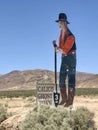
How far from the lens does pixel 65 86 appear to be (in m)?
24.6

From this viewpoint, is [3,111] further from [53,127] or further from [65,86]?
[53,127]

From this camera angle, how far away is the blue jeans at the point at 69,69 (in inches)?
960

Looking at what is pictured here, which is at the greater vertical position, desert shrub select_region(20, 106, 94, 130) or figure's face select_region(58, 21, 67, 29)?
figure's face select_region(58, 21, 67, 29)

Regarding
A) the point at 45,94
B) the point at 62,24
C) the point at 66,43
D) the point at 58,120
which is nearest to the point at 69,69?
the point at 66,43

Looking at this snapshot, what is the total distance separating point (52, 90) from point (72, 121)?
390 centimetres

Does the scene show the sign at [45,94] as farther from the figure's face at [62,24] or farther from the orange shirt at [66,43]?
the figure's face at [62,24]

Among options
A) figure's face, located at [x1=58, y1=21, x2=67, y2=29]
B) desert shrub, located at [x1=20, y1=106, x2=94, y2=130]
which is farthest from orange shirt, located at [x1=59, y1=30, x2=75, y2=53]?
desert shrub, located at [x1=20, y1=106, x2=94, y2=130]

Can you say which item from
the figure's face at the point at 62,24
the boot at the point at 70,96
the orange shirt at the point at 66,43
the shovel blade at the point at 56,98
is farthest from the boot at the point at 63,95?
the figure's face at the point at 62,24

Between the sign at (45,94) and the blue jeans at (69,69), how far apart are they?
974 mm

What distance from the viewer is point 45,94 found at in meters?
23.8

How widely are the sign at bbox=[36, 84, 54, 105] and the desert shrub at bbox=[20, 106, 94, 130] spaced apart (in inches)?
98.1

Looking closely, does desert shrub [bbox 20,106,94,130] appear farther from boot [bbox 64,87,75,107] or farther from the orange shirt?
the orange shirt

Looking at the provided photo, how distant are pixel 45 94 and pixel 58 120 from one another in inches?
147

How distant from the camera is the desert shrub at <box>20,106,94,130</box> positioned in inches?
780
